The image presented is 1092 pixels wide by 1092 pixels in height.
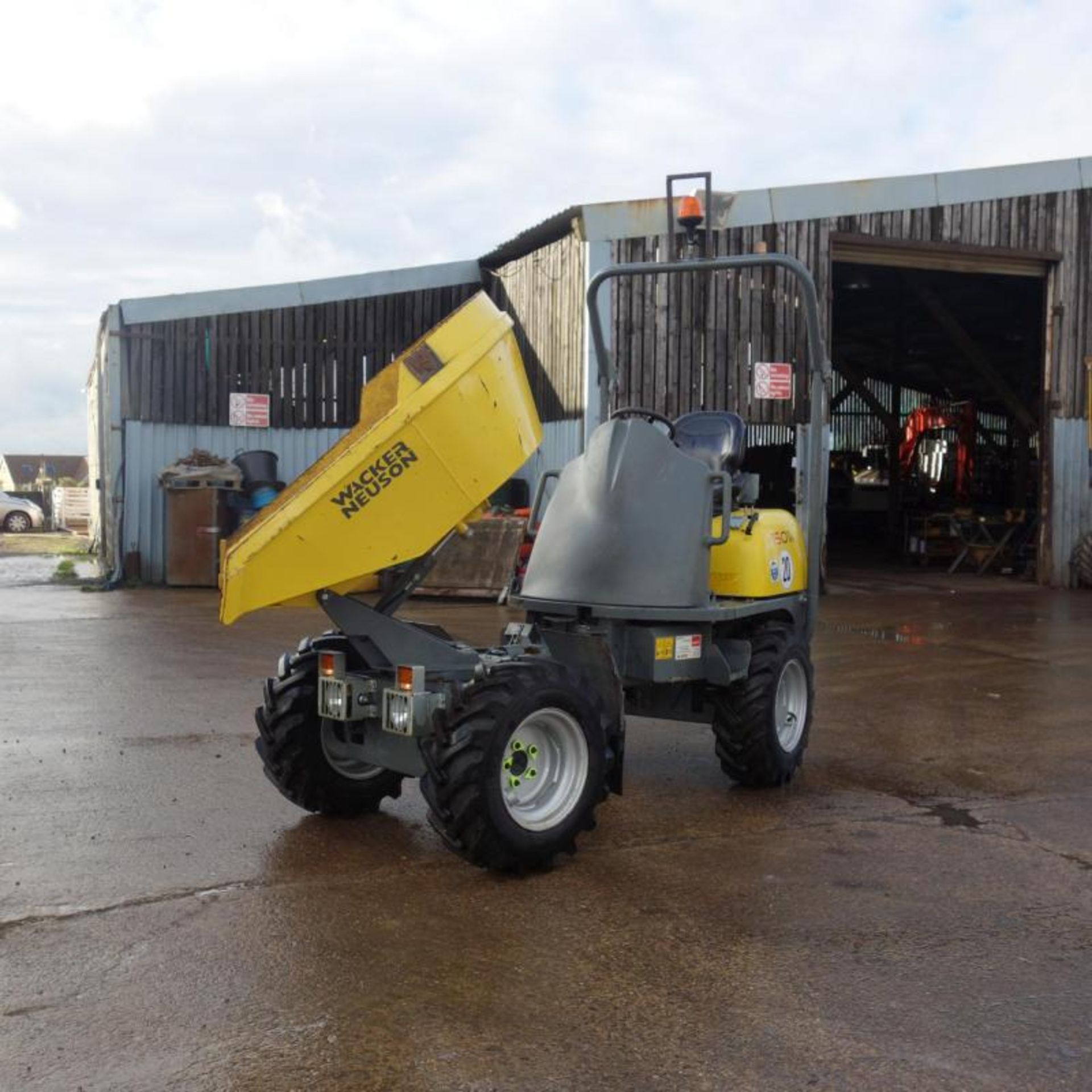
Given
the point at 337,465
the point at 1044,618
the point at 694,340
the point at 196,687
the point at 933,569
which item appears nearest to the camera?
the point at 337,465

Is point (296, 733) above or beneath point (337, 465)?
beneath

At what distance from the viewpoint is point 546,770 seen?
5.06m

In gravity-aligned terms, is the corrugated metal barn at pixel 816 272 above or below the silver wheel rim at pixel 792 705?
above

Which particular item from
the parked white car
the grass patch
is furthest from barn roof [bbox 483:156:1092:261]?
the parked white car

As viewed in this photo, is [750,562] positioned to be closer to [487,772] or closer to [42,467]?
[487,772]

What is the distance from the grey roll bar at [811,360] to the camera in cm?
639

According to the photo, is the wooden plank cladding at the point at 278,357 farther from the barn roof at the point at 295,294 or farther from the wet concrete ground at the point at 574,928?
the wet concrete ground at the point at 574,928

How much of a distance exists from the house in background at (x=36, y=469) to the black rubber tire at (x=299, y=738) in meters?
60.0

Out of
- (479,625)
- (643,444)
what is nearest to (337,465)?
(643,444)

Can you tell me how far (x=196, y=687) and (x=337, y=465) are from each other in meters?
4.81

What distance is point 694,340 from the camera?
54.0 ft

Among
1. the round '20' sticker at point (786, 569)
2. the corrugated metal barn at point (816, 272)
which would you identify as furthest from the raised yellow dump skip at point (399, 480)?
the corrugated metal barn at point (816, 272)

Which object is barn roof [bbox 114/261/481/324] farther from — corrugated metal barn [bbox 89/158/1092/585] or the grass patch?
the grass patch

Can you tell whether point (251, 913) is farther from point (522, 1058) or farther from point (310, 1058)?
point (522, 1058)
